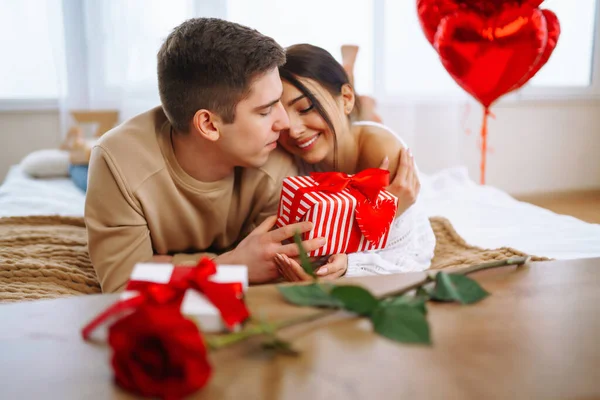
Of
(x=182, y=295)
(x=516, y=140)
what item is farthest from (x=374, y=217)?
(x=516, y=140)

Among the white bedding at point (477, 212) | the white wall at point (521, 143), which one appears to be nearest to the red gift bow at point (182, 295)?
the white bedding at point (477, 212)

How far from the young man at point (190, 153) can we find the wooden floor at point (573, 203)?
211 cm

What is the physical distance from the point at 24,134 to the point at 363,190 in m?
2.57

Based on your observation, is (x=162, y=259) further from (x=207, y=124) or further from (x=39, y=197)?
(x=39, y=197)

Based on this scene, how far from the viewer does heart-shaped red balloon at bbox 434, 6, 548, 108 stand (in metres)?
1.31

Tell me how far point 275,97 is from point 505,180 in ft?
8.76

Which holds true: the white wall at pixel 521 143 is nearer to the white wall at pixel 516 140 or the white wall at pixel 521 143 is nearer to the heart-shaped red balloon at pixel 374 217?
the white wall at pixel 516 140

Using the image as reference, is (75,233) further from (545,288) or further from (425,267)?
(545,288)

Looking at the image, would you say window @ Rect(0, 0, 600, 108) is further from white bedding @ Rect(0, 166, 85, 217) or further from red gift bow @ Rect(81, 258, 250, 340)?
red gift bow @ Rect(81, 258, 250, 340)

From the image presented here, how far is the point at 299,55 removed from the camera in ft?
4.29

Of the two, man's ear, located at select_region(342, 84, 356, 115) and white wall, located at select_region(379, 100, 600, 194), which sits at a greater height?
man's ear, located at select_region(342, 84, 356, 115)

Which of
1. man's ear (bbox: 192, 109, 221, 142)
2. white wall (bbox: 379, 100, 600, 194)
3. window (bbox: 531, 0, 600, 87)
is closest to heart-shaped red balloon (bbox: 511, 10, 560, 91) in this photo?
man's ear (bbox: 192, 109, 221, 142)

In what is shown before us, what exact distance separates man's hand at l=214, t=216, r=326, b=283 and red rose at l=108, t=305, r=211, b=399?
1.95 ft

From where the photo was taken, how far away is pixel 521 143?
11.4 feet
